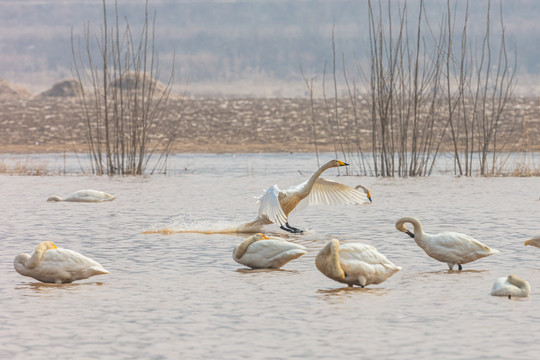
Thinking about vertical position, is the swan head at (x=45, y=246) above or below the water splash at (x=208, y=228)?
above

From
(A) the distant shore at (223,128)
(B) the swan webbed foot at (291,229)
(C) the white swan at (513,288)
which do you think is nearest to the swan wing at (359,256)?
(C) the white swan at (513,288)

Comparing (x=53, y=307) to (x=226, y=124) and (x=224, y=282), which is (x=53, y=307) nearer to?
(x=224, y=282)

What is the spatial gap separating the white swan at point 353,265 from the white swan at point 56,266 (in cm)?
174

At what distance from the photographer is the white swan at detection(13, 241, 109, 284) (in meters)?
6.25

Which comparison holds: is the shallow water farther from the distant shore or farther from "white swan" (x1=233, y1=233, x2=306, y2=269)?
the distant shore

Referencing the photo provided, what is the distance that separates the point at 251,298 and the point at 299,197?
149 inches

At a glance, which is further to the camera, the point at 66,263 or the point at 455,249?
the point at 455,249

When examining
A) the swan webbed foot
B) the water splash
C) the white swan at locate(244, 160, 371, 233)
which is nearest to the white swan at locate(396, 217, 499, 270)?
the white swan at locate(244, 160, 371, 233)

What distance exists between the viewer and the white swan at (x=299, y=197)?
8.75 m

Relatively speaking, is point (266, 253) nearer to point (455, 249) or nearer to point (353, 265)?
point (353, 265)

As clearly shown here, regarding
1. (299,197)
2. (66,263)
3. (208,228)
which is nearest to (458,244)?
(299,197)

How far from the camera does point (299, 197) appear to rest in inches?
374

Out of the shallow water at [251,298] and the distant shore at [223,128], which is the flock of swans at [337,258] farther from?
the distant shore at [223,128]

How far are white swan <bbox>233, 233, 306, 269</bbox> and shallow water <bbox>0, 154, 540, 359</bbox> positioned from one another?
120mm
